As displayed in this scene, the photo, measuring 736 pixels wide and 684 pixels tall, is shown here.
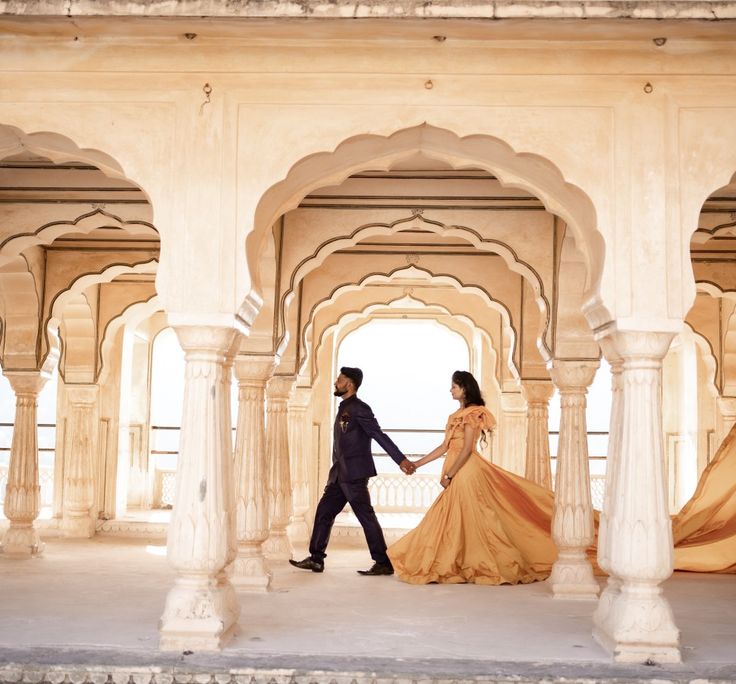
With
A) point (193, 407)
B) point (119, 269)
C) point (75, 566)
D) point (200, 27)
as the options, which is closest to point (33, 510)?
point (75, 566)

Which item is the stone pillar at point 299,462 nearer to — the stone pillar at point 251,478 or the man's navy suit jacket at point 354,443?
the man's navy suit jacket at point 354,443

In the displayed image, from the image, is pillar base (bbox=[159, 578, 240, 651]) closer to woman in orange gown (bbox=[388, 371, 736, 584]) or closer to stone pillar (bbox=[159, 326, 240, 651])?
stone pillar (bbox=[159, 326, 240, 651])

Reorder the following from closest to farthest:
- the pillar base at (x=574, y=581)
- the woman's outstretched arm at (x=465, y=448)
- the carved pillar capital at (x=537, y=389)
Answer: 1. the pillar base at (x=574, y=581)
2. the woman's outstretched arm at (x=465, y=448)
3. the carved pillar capital at (x=537, y=389)

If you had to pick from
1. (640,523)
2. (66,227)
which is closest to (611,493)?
(640,523)

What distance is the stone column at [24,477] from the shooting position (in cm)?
1025

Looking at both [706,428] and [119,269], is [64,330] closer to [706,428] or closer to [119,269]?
[119,269]

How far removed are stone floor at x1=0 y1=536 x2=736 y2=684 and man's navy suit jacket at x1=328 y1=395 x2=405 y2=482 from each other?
85cm

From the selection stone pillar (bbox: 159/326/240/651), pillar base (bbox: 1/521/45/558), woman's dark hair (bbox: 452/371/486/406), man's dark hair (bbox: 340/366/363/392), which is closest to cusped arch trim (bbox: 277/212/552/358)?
man's dark hair (bbox: 340/366/363/392)

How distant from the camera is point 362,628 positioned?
5973 millimetres

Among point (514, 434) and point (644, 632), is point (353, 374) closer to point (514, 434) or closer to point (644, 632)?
point (644, 632)

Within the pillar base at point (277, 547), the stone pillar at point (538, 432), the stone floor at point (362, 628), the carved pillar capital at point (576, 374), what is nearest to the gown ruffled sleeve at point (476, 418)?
the carved pillar capital at point (576, 374)

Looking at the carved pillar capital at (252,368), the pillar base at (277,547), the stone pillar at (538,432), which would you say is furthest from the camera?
the stone pillar at (538,432)

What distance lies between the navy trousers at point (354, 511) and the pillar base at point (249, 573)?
100 cm

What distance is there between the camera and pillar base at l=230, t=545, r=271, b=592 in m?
7.41
